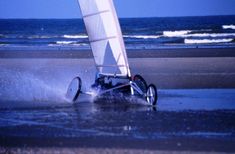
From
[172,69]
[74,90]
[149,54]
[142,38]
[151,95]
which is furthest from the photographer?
[142,38]

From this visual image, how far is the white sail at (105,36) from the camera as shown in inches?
540

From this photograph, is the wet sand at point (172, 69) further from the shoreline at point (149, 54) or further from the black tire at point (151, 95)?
the black tire at point (151, 95)

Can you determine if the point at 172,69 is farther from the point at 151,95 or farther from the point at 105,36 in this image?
the point at 151,95

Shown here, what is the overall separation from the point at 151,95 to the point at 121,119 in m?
2.28

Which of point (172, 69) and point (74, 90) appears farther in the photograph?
point (172, 69)

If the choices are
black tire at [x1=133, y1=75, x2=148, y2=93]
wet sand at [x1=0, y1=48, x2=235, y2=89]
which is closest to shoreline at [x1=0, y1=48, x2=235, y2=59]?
wet sand at [x1=0, y1=48, x2=235, y2=89]

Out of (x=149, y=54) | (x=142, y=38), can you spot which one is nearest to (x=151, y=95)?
(x=149, y=54)

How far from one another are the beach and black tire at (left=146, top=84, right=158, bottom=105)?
20 cm

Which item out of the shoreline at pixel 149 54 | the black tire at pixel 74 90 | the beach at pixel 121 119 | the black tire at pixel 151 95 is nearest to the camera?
the beach at pixel 121 119

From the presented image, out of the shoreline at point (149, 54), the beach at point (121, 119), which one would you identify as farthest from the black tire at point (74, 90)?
the shoreline at point (149, 54)

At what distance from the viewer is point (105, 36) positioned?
14062 millimetres

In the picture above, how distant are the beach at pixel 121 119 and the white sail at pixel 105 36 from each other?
1.07 meters

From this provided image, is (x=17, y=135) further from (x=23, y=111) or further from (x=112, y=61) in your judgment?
(x=112, y=61)

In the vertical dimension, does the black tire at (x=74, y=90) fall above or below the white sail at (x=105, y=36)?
below
